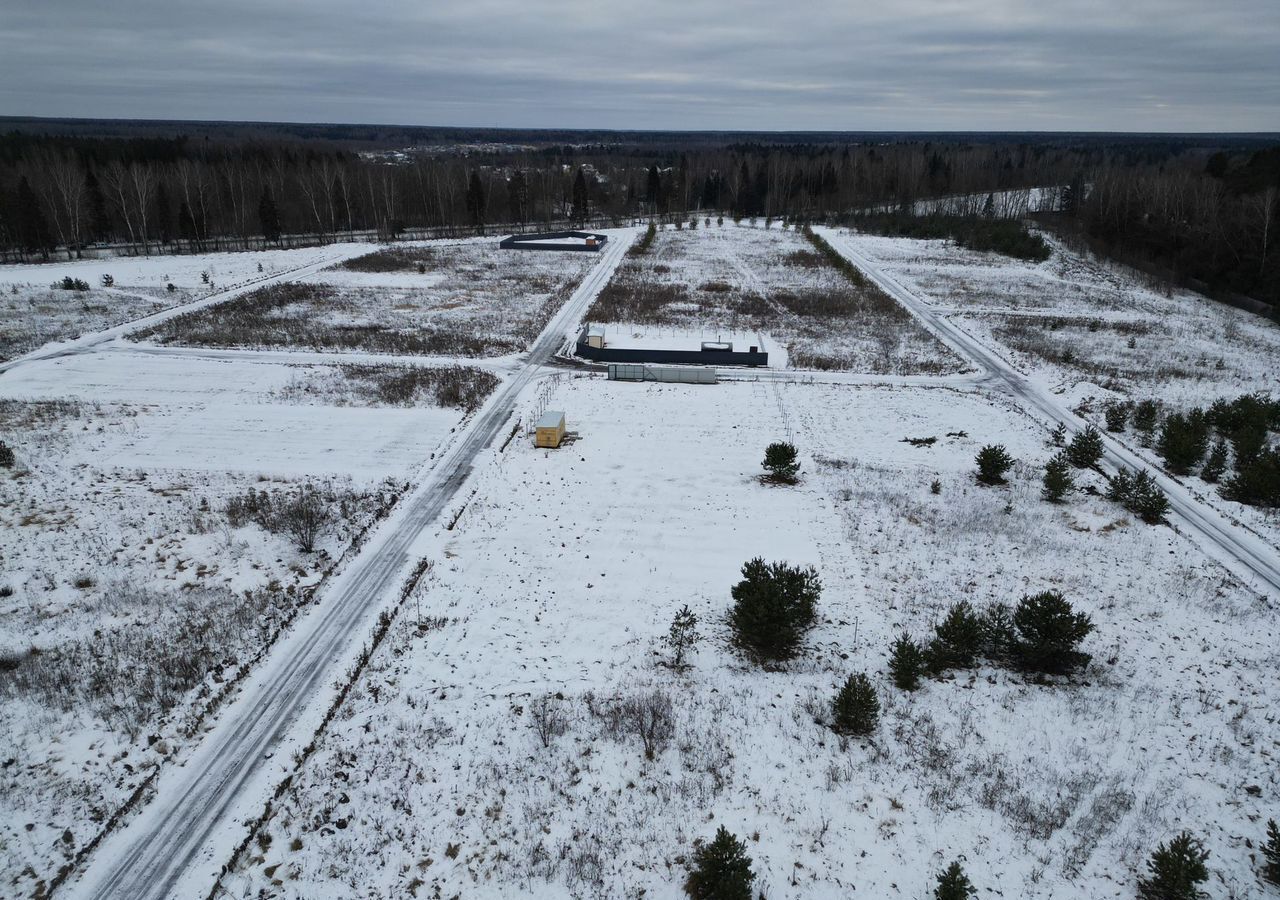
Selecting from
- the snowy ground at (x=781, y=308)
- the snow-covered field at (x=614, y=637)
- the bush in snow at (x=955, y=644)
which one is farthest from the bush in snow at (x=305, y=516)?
the snowy ground at (x=781, y=308)

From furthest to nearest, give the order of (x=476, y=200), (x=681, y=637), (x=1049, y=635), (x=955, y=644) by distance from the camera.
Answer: (x=476, y=200)
(x=681, y=637)
(x=955, y=644)
(x=1049, y=635)

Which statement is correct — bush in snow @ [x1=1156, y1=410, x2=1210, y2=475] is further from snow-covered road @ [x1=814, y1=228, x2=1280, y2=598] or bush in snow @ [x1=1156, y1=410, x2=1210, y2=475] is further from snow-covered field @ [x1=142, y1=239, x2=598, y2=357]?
snow-covered field @ [x1=142, y1=239, x2=598, y2=357]

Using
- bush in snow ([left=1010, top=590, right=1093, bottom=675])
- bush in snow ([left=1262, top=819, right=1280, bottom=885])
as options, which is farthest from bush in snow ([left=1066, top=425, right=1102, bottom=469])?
bush in snow ([left=1262, top=819, right=1280, bottom=885])

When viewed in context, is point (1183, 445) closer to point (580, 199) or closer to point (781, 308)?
point (781, 308)

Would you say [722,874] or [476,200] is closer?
[722,874]

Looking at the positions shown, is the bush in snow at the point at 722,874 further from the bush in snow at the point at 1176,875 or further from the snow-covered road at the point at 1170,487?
the snow-covered road at the point at 1170,487

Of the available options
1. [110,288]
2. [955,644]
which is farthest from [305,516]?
[110,288]
